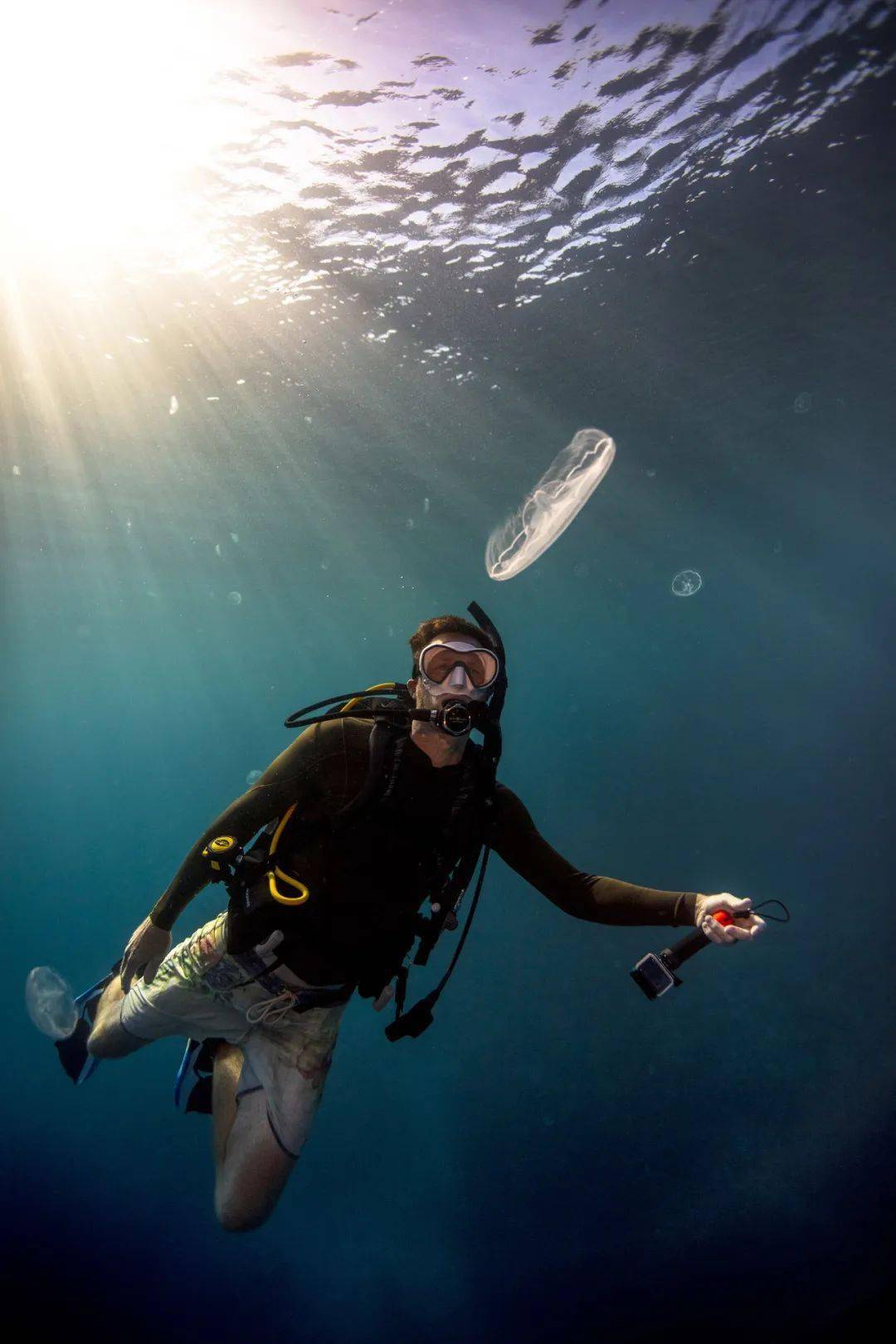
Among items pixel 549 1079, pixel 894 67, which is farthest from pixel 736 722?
pixel 894 67

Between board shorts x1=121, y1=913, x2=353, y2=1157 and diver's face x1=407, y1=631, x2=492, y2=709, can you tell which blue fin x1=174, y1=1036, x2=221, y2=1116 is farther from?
diver's face x1=407, y1=631, x2=492, y2=709

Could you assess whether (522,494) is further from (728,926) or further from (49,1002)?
(728,926)

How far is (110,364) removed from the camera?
36.0 feet

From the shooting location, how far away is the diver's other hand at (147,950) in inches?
125

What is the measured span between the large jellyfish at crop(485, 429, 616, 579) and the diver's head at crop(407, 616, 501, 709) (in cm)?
157

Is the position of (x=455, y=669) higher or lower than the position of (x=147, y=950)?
higher

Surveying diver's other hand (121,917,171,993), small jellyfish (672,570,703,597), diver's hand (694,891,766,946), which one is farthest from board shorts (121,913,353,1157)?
small jellyfish (672,570,703,597)

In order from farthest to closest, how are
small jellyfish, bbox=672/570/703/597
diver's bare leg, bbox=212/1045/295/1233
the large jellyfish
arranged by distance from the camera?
small jellyfish, bbox=672/570/703/597
the large jellyfish
diver's bare leg, bbox=212/1045/295/1233

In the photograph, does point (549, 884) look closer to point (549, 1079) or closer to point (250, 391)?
point (250, 391)

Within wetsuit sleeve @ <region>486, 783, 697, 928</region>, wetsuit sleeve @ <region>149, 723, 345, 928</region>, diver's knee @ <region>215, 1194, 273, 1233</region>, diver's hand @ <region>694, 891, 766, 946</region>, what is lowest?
diver's knee @ <region>215, 1194, 273, 1233</region>

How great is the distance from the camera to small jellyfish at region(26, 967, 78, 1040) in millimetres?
5773

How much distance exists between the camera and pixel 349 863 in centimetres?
285

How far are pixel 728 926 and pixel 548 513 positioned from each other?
384 centimetres

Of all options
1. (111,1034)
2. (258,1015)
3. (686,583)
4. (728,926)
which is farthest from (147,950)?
(686,583)
